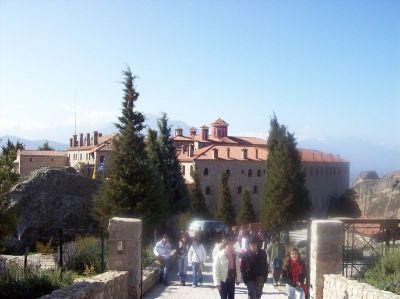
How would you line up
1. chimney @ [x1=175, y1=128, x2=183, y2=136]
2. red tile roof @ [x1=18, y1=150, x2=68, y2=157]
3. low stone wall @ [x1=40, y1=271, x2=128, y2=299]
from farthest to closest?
chimney @ [x1=175, y1=128, x2=183, y2=136] → red tile roof @ [x1=18, y1=150, x2=68, y2=157] → low stone wall @ [x1=40, y1=271, x2=128, y2=299]

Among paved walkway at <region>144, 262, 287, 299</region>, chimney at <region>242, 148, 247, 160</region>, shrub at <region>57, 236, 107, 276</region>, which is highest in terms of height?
chimney at <region>242, 148, 247, 160</region>

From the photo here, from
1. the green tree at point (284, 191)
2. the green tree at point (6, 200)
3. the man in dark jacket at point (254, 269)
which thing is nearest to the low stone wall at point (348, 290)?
the man in dark jacket at point (254, 269)

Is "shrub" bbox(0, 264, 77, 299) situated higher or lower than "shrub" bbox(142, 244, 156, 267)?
higher

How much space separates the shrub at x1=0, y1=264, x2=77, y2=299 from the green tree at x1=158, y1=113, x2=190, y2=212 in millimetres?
37811

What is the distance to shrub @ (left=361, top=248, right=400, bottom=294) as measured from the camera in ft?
33.5

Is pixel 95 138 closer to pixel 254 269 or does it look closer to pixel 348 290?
pixel 254 269

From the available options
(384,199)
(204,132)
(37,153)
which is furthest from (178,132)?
(384,199)

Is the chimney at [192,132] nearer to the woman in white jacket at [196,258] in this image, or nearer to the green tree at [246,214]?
the green tree at [246,214]

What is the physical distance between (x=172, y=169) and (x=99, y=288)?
136 ft

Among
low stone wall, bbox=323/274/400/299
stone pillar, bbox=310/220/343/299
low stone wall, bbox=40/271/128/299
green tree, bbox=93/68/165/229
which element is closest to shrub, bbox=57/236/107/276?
low stone wall, bbox=40/271/128/299

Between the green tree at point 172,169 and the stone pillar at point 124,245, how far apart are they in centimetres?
3577

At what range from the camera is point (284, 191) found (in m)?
46.5

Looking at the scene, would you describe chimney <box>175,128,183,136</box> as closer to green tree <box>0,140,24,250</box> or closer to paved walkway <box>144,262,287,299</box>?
paved walkway <box>144,262,287,299</box>

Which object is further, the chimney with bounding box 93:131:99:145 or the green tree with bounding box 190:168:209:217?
the chimney with bounding box 93:131:99:145
